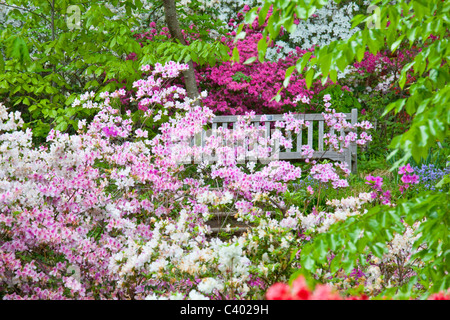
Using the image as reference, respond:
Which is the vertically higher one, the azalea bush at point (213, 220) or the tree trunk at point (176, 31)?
the tree trunk at point (176, 31)

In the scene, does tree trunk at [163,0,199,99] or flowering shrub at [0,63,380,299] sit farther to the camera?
tree trunk at [163,0,199,99]

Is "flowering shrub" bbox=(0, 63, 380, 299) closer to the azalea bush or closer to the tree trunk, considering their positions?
the azalea bush

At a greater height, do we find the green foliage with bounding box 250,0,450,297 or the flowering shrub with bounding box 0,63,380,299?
the green foliage with bounding box 250,0,450,297

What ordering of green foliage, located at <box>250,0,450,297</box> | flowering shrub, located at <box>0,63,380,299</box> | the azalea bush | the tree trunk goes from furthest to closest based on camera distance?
1. the tree trunk
2. flowering shrub, located at <box>0,63,380,299</box>
3. the azalea bush
4. green foliage, located at <box>250,0,450,297</box>

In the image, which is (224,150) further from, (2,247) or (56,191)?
(2,247)

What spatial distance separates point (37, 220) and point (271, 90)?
205 inches

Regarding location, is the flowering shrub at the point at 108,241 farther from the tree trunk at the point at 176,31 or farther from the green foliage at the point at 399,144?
the tree trunk at the point at 176,31

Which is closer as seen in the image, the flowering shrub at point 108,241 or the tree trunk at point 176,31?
the flowering shrub at point 108,241

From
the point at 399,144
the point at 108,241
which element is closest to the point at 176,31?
the point at 108,241

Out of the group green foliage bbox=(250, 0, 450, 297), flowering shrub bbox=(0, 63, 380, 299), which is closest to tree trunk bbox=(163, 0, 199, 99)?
flowering shrub bbox=(0, 63, 380, 299)

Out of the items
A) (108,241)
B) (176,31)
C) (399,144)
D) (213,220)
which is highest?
(176,31)

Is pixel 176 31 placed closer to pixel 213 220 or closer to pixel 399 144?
pixel 213 220

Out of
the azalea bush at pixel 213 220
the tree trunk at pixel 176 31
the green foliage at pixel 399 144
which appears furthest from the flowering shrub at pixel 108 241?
the tree trunk at pixel 176 31

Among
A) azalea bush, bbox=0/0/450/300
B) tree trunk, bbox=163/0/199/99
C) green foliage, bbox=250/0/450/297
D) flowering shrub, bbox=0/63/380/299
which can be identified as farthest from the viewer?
tree trunk, bbox=163/0/199/99
